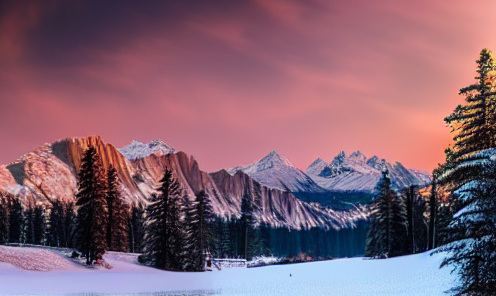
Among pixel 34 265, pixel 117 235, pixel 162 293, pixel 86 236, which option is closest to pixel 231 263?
pixel 117 235

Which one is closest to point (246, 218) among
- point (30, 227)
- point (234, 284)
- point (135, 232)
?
point (135, 232)

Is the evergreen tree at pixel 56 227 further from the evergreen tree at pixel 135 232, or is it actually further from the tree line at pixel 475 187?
the tree line at pixel 475 187

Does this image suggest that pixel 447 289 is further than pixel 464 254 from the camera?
Yes

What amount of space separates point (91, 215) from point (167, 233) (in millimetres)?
9732

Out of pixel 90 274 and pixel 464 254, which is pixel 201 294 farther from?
pixel 90 274

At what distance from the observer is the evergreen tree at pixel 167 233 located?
170 ft

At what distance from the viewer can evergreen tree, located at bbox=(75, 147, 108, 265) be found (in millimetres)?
44344

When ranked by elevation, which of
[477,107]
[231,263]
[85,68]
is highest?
[85,68]

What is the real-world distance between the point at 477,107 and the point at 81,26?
21.6 meters

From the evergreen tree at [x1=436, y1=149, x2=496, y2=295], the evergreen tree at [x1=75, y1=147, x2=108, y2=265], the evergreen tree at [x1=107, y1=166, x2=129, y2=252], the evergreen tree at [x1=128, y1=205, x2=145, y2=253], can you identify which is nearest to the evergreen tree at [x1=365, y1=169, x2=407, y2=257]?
the evergreen tree at [x1=107, y1=166, x2=129, y2=252]

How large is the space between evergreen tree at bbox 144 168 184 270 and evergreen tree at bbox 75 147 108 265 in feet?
24.6

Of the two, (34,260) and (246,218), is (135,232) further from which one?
(34,260)

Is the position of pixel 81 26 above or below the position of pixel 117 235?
above

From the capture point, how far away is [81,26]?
88.8ft
